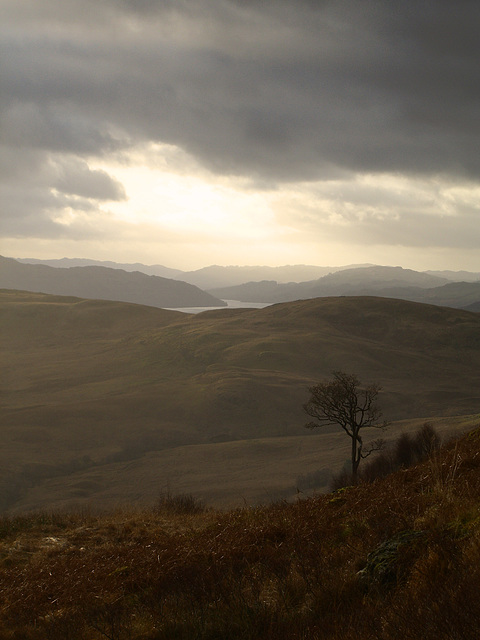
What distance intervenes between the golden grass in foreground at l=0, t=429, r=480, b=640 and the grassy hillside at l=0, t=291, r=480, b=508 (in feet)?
111

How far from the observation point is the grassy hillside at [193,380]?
188 ft

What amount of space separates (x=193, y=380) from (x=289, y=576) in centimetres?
8196

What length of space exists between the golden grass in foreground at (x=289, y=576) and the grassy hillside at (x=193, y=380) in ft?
111

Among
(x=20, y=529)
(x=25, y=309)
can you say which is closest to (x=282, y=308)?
(x=25, y=309)

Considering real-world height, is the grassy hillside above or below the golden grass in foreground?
below

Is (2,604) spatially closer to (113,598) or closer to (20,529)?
(113,598)

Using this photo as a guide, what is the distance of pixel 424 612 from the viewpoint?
344 centimetres

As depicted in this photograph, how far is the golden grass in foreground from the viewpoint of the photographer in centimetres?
391

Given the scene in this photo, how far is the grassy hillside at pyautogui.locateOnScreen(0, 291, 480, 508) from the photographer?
57281mm

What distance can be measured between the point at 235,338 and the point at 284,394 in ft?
102

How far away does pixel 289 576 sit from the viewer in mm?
5598

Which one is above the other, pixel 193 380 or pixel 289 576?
pixel 289 576

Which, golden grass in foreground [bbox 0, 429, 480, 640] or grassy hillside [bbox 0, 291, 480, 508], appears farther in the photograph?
grassy hillside [bbox 0, 291, 480, 508]

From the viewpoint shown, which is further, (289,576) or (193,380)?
(193,380)
